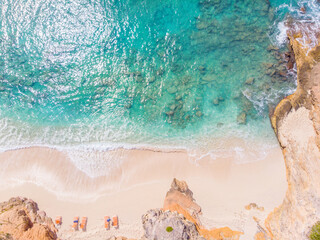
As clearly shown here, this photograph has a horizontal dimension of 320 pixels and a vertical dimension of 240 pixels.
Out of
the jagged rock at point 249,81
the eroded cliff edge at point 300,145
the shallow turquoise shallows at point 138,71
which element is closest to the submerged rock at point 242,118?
the shallow turquoise shallows at point 138,71

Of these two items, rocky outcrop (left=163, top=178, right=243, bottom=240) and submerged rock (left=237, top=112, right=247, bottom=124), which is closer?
rocky outcrop (left=163, top=178, right=243, bottom=240)

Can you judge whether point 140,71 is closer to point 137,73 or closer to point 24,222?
point 137,73

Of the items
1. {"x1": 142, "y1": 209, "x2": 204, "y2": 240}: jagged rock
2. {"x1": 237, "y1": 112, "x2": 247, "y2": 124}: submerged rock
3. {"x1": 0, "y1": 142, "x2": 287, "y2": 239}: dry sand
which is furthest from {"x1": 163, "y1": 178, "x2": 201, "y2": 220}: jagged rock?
{"x1": 237, "y1": 112, "x2": 247, "y2": 124}: submerged rock

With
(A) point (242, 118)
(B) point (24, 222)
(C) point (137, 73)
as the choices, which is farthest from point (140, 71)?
(B) point (24, 222)

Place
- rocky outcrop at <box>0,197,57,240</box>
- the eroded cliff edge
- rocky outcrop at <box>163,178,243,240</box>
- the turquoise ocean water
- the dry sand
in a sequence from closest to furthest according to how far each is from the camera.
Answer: the eroded cliff edge
rocky outcrop at <box>0,197,57,240</box>
rocky outcrop at <box>163,178,243,240</box>
the dry sand
the turquoise ocean water

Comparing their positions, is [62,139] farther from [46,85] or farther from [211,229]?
[211,229]

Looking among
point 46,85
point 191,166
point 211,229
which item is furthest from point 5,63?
point 211,229

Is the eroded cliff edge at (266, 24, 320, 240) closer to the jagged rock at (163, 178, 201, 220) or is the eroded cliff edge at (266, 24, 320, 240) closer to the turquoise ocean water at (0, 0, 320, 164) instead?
the turquoise ocean water at (0, 0, 320, 164)

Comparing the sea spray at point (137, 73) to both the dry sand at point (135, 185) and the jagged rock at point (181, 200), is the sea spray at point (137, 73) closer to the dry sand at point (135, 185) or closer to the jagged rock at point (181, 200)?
the dry sand at point (135, 185)
